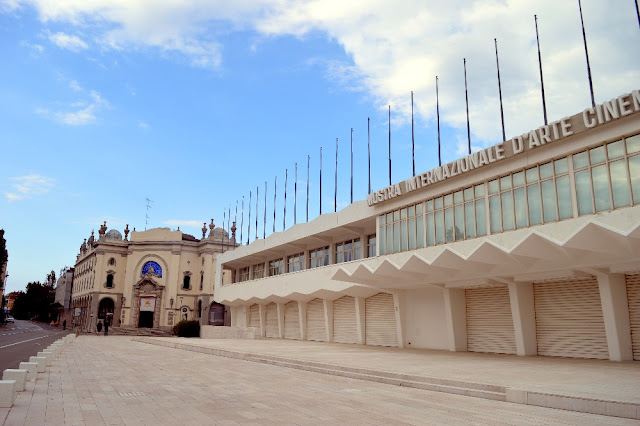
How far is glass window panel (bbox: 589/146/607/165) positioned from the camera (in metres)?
16.4

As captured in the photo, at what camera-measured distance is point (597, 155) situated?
1655cm

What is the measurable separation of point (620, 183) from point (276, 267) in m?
30.9

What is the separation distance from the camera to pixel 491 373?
12.7m

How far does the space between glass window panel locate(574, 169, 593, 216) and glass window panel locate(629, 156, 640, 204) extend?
4.72 feet

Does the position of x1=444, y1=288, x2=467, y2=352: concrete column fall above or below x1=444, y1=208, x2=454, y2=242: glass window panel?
below

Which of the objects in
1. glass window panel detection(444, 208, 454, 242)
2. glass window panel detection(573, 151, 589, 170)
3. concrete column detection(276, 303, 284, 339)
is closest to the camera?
glass window panel detection(573, 151, 589, 170)

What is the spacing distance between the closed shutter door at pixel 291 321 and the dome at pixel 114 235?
4534 cm

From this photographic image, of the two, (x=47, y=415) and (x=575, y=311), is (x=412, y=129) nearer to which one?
(x=575, y=311)

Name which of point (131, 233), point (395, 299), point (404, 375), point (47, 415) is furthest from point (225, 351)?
point (131, 233)

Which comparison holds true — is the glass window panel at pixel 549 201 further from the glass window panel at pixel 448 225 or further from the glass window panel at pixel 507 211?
the glass window panel at pixel 448 225

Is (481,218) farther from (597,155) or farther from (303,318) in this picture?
(303,318)

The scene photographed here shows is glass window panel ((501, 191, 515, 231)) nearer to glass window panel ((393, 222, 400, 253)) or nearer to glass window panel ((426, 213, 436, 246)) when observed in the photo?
glass window panel ((426, 213, 436, 246))

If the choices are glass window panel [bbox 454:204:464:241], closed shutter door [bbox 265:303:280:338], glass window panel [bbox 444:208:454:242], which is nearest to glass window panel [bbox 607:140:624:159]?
glass window panel [bbox 454:204:464:241]

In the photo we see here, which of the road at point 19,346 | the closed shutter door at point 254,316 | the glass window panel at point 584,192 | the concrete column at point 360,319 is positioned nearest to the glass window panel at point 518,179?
the glass window panel at point 584,192
